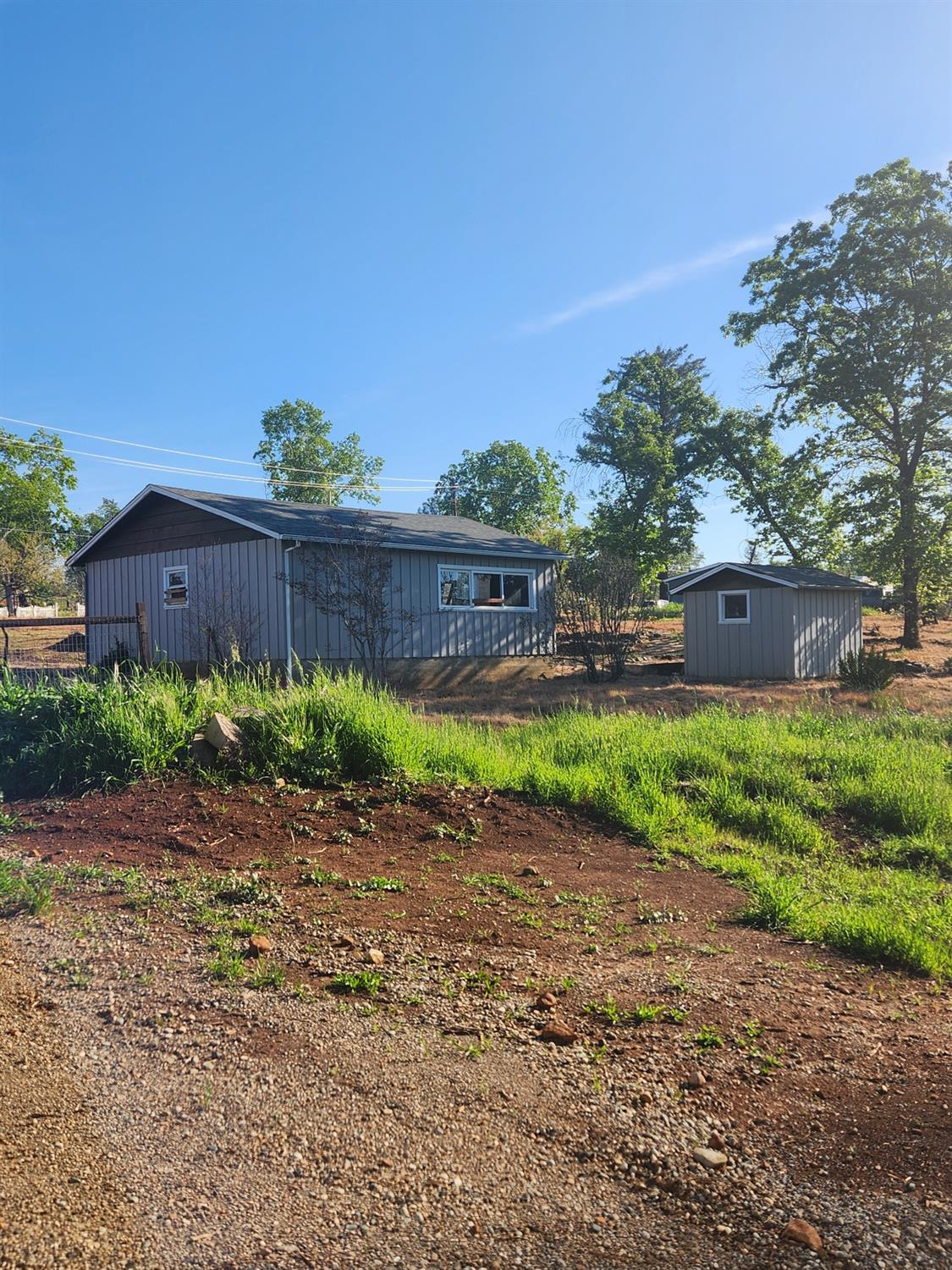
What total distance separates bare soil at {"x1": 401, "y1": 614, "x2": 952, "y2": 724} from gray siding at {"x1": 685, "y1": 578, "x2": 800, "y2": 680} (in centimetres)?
61

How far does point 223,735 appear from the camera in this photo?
21.0 ft

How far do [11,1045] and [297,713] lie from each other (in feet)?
12.4

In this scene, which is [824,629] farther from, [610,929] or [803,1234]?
[803,1234]

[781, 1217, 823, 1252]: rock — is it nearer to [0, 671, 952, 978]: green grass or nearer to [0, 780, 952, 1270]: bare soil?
[0, 780, 952, 1270]: bare soil

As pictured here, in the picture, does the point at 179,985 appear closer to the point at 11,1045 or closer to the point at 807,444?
the point at 11,1045

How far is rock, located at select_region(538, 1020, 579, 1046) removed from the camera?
3.24 metres

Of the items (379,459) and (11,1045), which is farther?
(379,459)

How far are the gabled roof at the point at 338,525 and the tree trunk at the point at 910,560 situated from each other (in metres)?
11.2

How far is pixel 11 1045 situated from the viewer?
120 inches

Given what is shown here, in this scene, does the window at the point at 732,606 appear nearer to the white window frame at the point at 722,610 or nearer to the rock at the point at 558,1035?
the white window frame at the point at 722,610

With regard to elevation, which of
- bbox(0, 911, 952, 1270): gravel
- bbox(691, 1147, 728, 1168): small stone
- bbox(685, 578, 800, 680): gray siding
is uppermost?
bbox(685, 578, 800, 680): gray siding

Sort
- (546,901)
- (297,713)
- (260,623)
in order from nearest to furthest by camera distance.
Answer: (546,901) < (297,713) < (260,623)

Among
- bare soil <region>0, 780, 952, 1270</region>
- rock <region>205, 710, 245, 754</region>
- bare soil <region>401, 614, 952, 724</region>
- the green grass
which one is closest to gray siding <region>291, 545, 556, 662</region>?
bare soil <region>401, 614, 952, 724</region>

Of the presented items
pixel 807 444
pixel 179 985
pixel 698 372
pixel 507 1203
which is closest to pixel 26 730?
pixel 179 985
